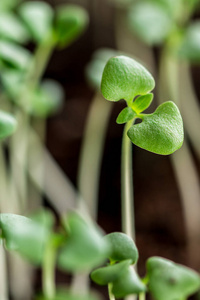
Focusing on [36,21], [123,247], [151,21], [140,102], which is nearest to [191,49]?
[151,21]

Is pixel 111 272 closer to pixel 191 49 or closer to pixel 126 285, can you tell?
pixel 126 285

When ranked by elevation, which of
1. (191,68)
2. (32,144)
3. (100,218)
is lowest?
(100,218)

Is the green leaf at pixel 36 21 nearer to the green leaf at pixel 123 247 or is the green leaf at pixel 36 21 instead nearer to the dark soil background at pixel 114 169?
the dark soil background at pixel 114 169

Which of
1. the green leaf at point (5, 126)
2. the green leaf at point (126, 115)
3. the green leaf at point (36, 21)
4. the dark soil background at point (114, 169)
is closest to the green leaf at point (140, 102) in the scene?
the green leaf at point (126, 115)

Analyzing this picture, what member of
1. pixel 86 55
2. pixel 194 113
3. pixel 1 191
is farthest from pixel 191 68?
pixel 1 191

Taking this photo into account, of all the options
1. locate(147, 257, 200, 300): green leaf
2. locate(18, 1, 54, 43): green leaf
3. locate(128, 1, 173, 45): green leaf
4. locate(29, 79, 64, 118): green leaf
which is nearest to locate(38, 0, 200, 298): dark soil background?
locate(29, 79, 64, 118): green leaf

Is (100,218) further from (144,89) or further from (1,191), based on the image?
(144,89)
